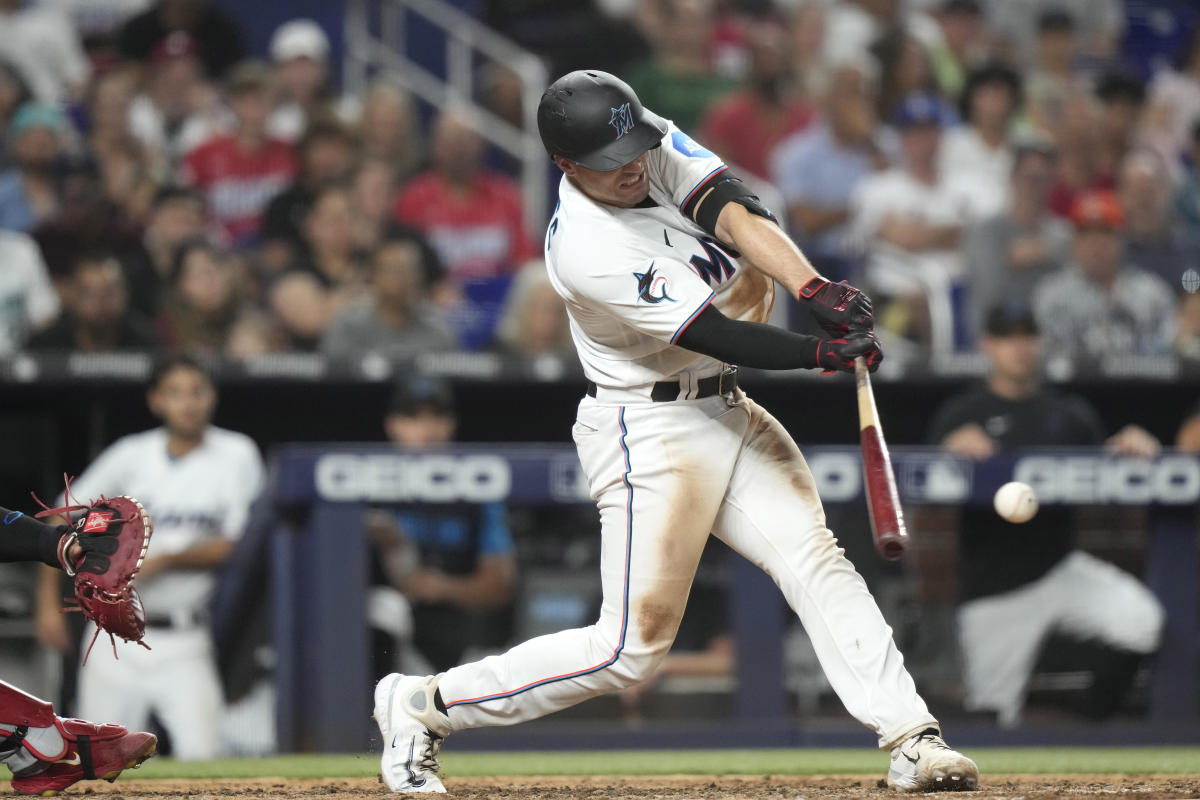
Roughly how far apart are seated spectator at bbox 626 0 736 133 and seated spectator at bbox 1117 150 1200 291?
6.56ft

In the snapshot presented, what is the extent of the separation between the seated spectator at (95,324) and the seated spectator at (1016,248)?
339cm

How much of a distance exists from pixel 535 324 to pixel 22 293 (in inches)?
81.3

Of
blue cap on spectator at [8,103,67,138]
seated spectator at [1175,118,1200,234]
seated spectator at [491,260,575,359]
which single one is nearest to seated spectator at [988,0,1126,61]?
seated spectator at [1175,118,1200,234]

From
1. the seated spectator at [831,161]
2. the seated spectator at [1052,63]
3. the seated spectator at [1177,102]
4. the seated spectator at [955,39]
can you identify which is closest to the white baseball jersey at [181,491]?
the seated spectator at [831,161]

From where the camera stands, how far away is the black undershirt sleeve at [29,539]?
305cm

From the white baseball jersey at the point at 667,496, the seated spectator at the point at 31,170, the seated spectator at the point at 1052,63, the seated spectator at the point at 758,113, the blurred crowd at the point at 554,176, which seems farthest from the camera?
the seated spectator at the point at 1052,63

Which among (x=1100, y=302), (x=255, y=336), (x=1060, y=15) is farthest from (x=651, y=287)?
(x=1060, y=15)

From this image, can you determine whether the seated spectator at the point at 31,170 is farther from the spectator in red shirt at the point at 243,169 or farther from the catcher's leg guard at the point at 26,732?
the catcher's leg guard at the point at 26,732

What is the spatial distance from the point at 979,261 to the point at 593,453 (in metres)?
3.59

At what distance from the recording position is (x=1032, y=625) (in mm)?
4805

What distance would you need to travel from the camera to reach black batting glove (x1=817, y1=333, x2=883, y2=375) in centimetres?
281

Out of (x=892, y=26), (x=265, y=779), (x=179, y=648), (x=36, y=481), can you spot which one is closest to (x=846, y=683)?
(x=265, y=779)

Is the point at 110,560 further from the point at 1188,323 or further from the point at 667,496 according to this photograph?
the point at 1188,323

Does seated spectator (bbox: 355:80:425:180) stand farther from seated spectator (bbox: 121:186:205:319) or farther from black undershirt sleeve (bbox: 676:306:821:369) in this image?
black undershirt sleeve (bbox: 676:306:821:369)
